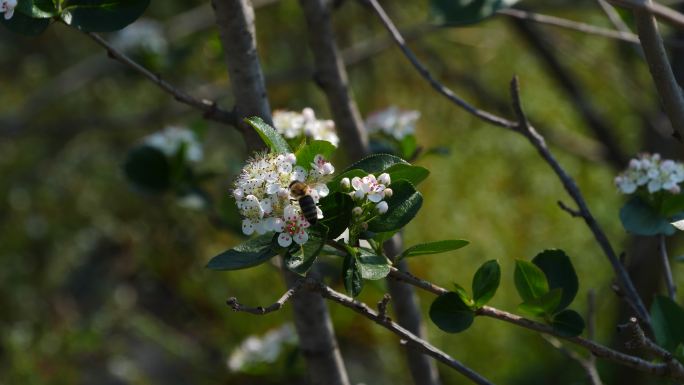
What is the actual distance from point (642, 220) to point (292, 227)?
0.47m

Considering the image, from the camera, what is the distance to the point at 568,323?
2.78 ft

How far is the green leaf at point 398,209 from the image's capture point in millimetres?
774

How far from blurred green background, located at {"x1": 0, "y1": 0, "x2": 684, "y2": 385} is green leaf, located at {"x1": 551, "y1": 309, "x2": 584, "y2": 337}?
1638mm

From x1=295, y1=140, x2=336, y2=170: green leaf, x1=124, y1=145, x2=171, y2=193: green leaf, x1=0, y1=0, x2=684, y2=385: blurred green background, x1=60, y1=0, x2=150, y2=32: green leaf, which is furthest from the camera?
x1=0, y1=0, x2=684, y2=385: blurred green background

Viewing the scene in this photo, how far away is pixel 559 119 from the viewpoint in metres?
3.74

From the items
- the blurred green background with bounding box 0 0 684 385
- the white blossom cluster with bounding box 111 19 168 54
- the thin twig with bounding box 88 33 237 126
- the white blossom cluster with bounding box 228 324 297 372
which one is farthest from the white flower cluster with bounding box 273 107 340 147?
the blurred green background with bounding box 0 0 684 385

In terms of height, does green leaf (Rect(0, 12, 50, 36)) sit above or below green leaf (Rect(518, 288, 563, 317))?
above


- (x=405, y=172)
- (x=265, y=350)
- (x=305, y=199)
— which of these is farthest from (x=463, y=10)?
(x=265, y=350)

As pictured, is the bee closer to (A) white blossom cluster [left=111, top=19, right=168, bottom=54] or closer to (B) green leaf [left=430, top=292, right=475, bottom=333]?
(B) green leaf [left=430, top=292, right=475, bottom=333]

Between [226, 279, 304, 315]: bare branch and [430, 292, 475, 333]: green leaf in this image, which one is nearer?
[226, 279, 304, 315]: bare branch

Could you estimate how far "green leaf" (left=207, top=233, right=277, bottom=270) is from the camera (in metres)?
0.73

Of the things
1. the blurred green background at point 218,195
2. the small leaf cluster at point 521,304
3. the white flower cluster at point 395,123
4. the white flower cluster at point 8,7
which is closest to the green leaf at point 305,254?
the small leaf cluster at point 521,304

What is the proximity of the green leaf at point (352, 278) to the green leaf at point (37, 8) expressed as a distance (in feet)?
1.35

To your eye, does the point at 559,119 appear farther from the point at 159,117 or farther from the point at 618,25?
the point at 618,25
